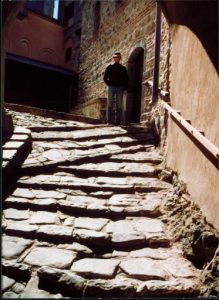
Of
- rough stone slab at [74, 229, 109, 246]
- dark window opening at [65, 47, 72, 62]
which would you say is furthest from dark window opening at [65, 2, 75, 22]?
rough stone slab at [74, 229, 109, 246]

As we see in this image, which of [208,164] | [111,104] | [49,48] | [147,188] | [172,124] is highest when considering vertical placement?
[49,48]

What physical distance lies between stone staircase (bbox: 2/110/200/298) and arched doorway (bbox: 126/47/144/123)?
4.16m

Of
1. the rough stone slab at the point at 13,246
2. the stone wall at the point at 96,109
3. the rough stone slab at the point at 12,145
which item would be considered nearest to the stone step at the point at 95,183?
the rough stone slab at the point at 12,145

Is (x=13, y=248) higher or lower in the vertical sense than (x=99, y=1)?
lower

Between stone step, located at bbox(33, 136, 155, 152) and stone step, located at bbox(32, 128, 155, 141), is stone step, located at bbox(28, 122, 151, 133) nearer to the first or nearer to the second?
stone step, located at bbox(32, 128, 155, 141)

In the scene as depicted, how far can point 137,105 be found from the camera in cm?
1011

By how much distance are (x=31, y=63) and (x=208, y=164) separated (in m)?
13.6

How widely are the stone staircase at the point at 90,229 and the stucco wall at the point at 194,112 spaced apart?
0.46 meters

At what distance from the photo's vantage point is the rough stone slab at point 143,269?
2.79m

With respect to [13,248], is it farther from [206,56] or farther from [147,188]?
[206,56]

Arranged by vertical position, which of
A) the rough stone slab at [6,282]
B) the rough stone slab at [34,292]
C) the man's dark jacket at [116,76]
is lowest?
the rough stone slab at [34,292]

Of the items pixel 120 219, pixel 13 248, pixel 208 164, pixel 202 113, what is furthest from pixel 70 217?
pixel 202 113

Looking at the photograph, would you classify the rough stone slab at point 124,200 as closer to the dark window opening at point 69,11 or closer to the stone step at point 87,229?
the stone step at point 87,229

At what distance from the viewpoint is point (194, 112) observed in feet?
13.5
